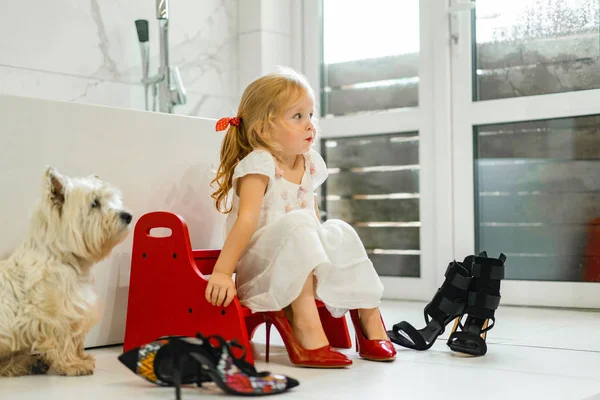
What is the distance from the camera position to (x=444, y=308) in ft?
5.80

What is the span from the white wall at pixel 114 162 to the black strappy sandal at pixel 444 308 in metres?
0.59

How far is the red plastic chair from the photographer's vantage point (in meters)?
1.60

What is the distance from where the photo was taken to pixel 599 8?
2.63 m

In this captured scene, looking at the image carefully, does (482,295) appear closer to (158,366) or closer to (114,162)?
(158,366)

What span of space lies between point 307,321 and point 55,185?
57 centimetres

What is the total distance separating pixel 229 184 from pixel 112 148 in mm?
292

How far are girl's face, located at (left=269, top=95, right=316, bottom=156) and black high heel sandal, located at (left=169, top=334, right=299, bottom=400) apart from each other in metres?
0.62

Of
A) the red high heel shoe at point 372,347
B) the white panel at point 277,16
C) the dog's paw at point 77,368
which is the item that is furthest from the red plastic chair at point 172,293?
the white panel at point 277,16

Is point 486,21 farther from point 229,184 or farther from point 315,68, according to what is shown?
point 229,184

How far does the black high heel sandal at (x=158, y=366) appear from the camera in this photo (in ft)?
4.33

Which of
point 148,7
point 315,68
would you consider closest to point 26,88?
point 148,7

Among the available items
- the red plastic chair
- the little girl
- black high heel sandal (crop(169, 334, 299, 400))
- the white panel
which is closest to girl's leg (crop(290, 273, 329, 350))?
the little girl

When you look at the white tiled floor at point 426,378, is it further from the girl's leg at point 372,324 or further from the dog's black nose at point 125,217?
the dog's black nose at point 125,217

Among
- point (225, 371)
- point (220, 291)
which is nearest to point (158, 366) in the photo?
point (225, 371)
